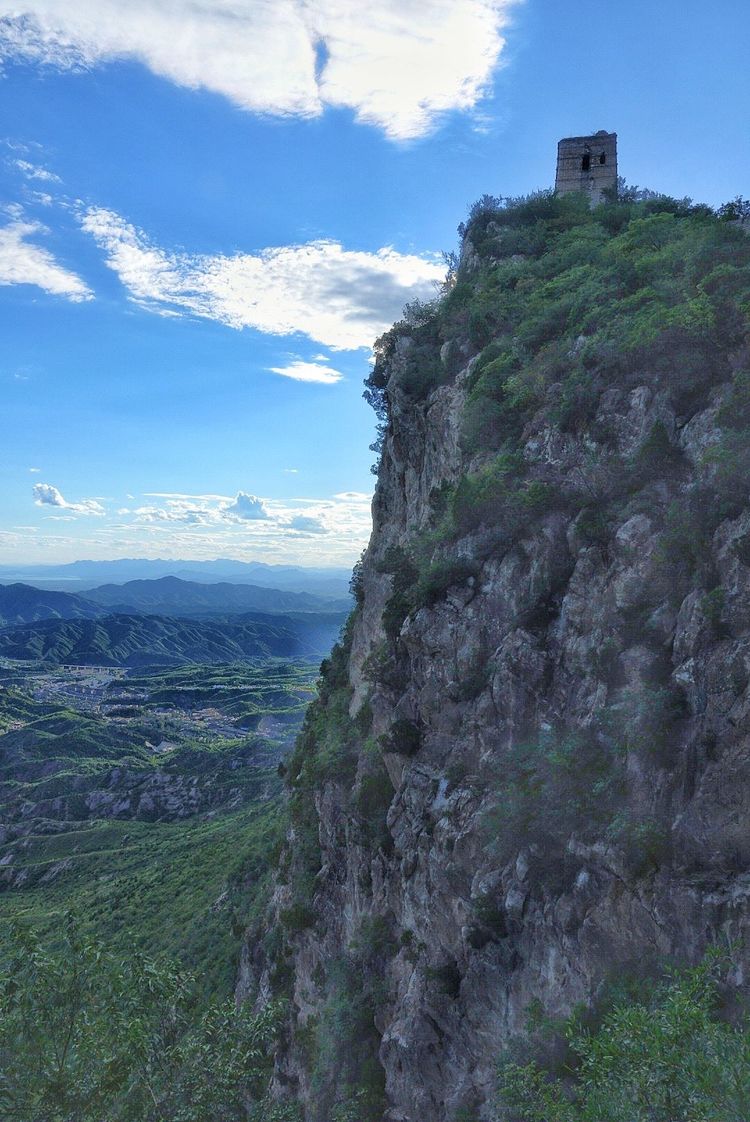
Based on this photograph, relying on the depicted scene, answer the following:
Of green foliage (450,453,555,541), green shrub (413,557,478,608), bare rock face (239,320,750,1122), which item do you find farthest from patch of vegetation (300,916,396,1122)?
green foliage (450,453,555,541)

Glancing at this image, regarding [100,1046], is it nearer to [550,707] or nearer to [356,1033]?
[356,1033]

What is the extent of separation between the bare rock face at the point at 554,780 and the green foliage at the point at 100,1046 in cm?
765

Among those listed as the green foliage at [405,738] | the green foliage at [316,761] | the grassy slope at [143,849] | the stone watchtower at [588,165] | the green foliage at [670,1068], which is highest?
the stone watchtower at [588,165]

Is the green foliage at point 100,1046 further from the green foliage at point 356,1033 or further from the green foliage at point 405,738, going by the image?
the green foliage at point 405,738

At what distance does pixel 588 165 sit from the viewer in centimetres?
4897

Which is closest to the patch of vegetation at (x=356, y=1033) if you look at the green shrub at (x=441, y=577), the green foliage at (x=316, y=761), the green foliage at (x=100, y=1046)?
the green foliage at (x=316, y=761)

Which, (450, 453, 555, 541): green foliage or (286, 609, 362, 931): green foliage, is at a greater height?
(450, 453, 555, 541): green foliage

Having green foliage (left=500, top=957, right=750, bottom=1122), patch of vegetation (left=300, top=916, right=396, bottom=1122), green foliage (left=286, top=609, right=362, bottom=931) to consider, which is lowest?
patch of vegetation (left=300, top=916, right=396, bottom=1122)

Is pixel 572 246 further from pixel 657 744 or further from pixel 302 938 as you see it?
pixel 302 938

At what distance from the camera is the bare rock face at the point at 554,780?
54.7 ft

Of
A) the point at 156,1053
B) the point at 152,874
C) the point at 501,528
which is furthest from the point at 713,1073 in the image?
the point at 152,874

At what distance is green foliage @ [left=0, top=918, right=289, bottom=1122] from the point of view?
14.7m

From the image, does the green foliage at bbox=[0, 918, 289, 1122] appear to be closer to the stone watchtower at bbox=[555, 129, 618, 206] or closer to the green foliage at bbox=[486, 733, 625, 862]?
the green foliage at bbox=[486, 733, 625, 862]

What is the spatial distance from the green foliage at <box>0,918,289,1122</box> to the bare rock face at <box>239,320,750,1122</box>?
7.65 m
